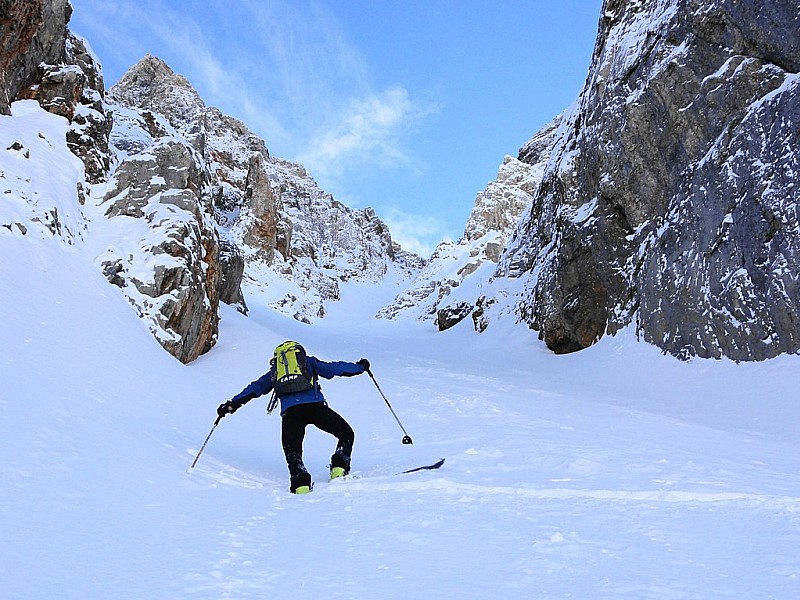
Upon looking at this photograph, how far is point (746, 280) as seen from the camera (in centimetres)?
1313

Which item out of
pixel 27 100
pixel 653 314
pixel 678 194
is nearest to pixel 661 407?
pixel 653 314

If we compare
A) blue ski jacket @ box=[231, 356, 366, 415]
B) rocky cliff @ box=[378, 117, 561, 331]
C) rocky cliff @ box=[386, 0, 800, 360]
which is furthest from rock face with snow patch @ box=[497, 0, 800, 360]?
rocky cliff @ box=[378, 117, 561, 331]

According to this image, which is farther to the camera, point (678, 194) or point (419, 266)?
point (419, 266)

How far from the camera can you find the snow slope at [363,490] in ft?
9.96

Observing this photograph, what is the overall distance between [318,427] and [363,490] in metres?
1.29

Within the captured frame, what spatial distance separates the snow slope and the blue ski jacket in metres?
0.87

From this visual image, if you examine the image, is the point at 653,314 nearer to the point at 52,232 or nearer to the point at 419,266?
the point at 52,232

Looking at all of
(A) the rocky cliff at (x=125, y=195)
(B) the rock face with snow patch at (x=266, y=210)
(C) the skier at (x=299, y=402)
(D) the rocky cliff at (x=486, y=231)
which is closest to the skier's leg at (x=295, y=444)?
(C) the skier at (x=299, y=402)

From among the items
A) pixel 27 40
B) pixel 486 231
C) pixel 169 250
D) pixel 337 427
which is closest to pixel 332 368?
pixel 337 427

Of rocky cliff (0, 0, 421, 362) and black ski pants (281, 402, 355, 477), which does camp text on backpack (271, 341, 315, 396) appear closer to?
black ski pants (281, 402, 355, 477)

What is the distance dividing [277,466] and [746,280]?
12.4m

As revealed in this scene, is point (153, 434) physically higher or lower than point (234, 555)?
higher

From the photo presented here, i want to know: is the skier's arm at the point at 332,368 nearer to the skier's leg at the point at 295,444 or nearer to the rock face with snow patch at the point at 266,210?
the skier's leg at the point at 295,444

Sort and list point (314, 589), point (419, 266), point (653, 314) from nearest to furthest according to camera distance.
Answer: point (314, 589) < point (653, 314) < point (419, 266)
